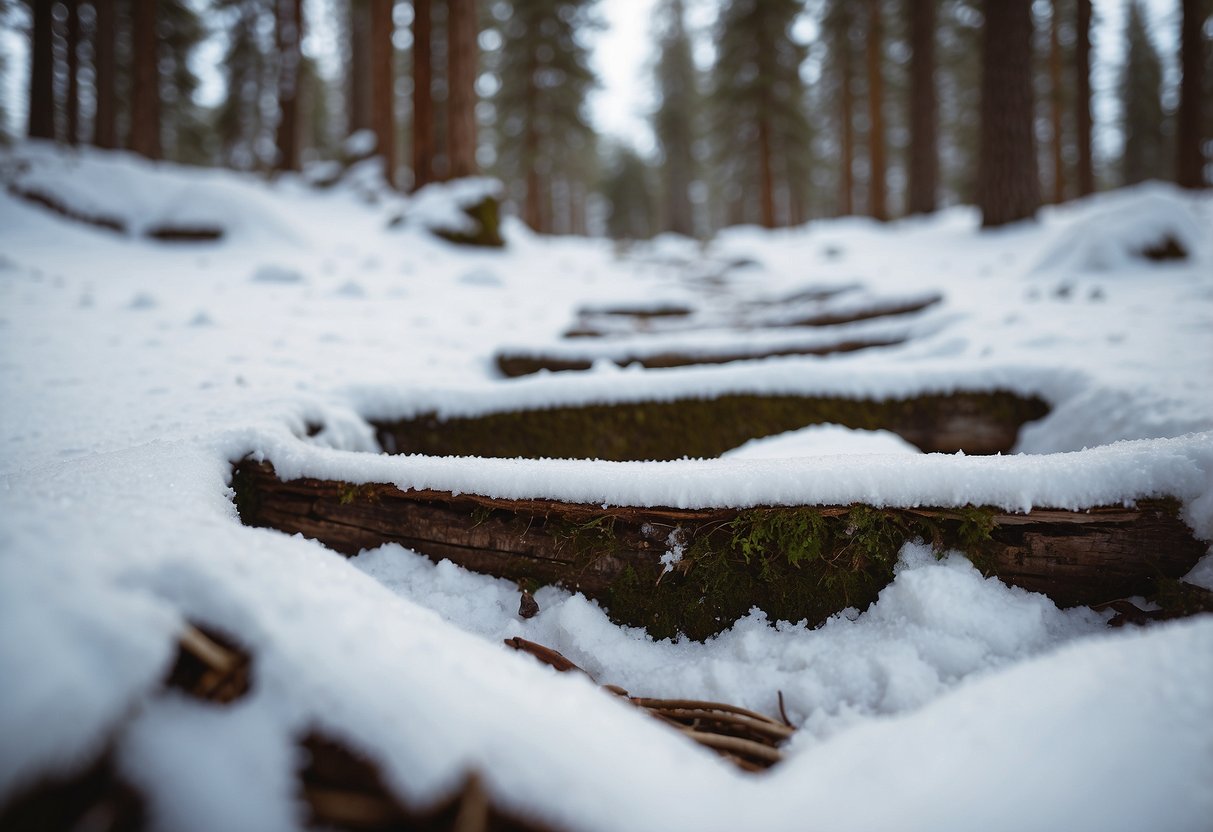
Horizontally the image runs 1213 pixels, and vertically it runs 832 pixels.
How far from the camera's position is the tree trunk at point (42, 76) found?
991 cm

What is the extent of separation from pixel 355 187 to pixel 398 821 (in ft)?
48.2

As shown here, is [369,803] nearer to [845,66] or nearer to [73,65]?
[73,65]

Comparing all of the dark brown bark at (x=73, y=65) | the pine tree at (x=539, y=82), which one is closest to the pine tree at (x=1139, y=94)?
the pine tree at (x=539, y=82)

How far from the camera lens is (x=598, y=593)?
4.92ft

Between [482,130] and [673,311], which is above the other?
[482,130]

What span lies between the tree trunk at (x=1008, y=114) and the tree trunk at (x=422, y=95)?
31.6 ft

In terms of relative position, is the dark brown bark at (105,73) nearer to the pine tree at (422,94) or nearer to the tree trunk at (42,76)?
the tree trunk at (42,76)

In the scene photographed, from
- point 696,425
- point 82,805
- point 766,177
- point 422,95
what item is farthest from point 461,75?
point 82,805

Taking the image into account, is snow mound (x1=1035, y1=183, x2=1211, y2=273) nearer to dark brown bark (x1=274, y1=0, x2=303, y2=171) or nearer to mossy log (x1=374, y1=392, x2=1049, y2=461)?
mossy log (x1=374, y1=392, x2=1049, y2=461)

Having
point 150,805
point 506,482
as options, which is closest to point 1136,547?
point 506,482

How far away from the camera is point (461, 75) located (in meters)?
8.96

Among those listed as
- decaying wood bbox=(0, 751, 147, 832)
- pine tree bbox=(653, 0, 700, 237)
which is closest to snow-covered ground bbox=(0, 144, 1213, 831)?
decaying wood bbox=(0, 751, 147, 832)

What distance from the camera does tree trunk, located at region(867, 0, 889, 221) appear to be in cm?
1273

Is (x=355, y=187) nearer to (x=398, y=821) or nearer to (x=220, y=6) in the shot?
(x=220, y=6)
